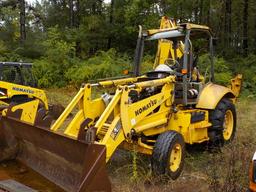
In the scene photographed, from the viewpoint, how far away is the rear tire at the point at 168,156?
6285 mm

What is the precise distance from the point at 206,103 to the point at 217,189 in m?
2.89

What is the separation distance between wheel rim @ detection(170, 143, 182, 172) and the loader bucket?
5.58 feet

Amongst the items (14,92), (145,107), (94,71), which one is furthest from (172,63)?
(94,71)

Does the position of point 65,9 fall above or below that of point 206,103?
above

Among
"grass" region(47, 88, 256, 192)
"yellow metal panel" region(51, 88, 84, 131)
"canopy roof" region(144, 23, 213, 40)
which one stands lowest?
"grass" region(47, 88, 256, 192)

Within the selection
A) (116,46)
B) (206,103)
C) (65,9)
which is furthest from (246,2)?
(206,103)

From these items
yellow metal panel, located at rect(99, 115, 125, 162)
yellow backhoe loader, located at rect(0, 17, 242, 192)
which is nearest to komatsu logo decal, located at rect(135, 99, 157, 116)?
yellow backhoe loader, located at rect(0, 17, 242, 192)

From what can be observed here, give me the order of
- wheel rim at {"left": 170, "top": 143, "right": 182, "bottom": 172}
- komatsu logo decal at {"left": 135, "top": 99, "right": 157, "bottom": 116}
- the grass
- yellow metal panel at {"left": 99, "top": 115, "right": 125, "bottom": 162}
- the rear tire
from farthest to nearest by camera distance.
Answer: komatsu logo decal at {"left": 135, "top": 99, "right": 157, "bottom": 116}, wheel rim at {"left": 170, "top": 143, "right": 182, "bottom": 172}, the rear tire, yellow metal panel at {"left": 99, "top": 115, "right": 125, "bottom": 162}, the grass

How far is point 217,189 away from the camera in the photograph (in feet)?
17.4

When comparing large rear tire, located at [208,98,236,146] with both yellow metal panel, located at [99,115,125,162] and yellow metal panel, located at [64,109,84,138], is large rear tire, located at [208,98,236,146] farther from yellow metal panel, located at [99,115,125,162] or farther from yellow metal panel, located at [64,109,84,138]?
yellow metal panel, located at [64,109,84,138]

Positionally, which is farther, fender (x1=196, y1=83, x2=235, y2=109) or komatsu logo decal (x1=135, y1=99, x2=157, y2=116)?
fender (x1=196, y1=83, x2=235, y2=109)

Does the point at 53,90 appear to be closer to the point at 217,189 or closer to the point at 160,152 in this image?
the point at 160,152

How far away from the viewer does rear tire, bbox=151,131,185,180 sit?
20.6 ft

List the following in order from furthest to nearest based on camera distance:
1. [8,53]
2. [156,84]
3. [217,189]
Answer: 1. [8,53]
2. [156,84]
3. [217,189]
